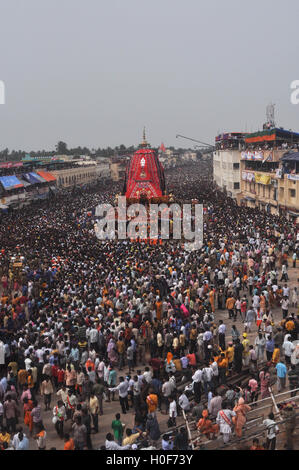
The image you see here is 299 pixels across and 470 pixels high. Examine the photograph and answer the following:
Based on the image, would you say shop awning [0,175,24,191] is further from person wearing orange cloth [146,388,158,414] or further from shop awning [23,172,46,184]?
person wearing orange cloth [146,388,158,414]

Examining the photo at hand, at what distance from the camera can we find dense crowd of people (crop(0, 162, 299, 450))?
7441mm

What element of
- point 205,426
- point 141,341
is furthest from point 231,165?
point 205,426

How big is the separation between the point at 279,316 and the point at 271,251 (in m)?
4.80

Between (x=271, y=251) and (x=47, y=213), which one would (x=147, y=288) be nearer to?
(x=271, y=251)

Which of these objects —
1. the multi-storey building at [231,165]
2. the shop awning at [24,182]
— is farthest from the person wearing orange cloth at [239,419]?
the shop awning at [24,182]

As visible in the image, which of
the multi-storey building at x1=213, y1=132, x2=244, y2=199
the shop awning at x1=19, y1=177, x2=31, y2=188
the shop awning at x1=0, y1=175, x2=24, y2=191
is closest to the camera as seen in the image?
the shop awning at x1=0, y1=175, x2=24, y2=191

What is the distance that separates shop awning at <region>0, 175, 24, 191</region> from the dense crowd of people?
19.1 m

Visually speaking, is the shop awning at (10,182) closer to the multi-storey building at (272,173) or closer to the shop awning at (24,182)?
the shop awning at (24,182)

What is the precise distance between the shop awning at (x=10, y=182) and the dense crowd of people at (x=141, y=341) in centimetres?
1906

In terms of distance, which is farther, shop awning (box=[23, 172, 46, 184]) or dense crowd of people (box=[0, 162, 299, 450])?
shop awning (box=[23, 172, 46, 184])

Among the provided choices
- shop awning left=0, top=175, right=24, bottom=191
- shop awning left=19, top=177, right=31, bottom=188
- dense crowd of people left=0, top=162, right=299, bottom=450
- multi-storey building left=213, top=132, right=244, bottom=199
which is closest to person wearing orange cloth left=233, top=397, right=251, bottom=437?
dense crowd of people left=0, top=162, right=299, bottom=450

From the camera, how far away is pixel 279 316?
1273cm

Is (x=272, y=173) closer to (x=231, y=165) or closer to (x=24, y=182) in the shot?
(x=231, y=165)
